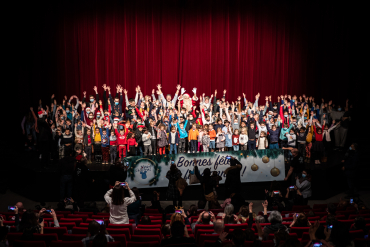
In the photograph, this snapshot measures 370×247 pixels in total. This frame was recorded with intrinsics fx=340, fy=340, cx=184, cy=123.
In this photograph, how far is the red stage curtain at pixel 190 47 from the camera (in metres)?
18.4

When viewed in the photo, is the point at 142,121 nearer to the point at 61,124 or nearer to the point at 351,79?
the point at 61,124

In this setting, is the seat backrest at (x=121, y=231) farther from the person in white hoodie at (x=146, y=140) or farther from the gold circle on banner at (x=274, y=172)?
the gold circle on banner at (x=274, y=172)

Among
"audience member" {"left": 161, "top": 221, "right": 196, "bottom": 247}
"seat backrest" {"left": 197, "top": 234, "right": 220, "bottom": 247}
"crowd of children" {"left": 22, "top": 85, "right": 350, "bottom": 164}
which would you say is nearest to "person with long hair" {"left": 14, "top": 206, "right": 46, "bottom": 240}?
"audience member" {"left": 161, "top": 221, "right": 196, "bottom": 247}

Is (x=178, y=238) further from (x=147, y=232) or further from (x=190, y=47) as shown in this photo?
(x=190, y=47)

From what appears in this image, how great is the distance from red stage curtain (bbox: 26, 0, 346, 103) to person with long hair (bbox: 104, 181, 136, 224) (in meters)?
12.9

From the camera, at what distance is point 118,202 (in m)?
6.30

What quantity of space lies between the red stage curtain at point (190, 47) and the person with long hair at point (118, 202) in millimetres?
12896

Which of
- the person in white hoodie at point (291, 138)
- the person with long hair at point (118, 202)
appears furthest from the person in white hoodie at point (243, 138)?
the person with long hair at point (118, 202)

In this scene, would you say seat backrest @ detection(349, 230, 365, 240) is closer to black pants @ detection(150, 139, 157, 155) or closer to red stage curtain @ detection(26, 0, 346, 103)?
black pants @ detection(150, 139, 157, 155)

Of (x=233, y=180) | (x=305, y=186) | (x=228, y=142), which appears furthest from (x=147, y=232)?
(x=228, y=142)

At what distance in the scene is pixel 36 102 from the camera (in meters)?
17.6

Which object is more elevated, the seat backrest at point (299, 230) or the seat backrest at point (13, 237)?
the seat backrest at point (13, 237)

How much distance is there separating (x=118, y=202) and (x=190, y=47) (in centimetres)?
1435

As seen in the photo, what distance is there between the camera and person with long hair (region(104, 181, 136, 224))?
248 inches
